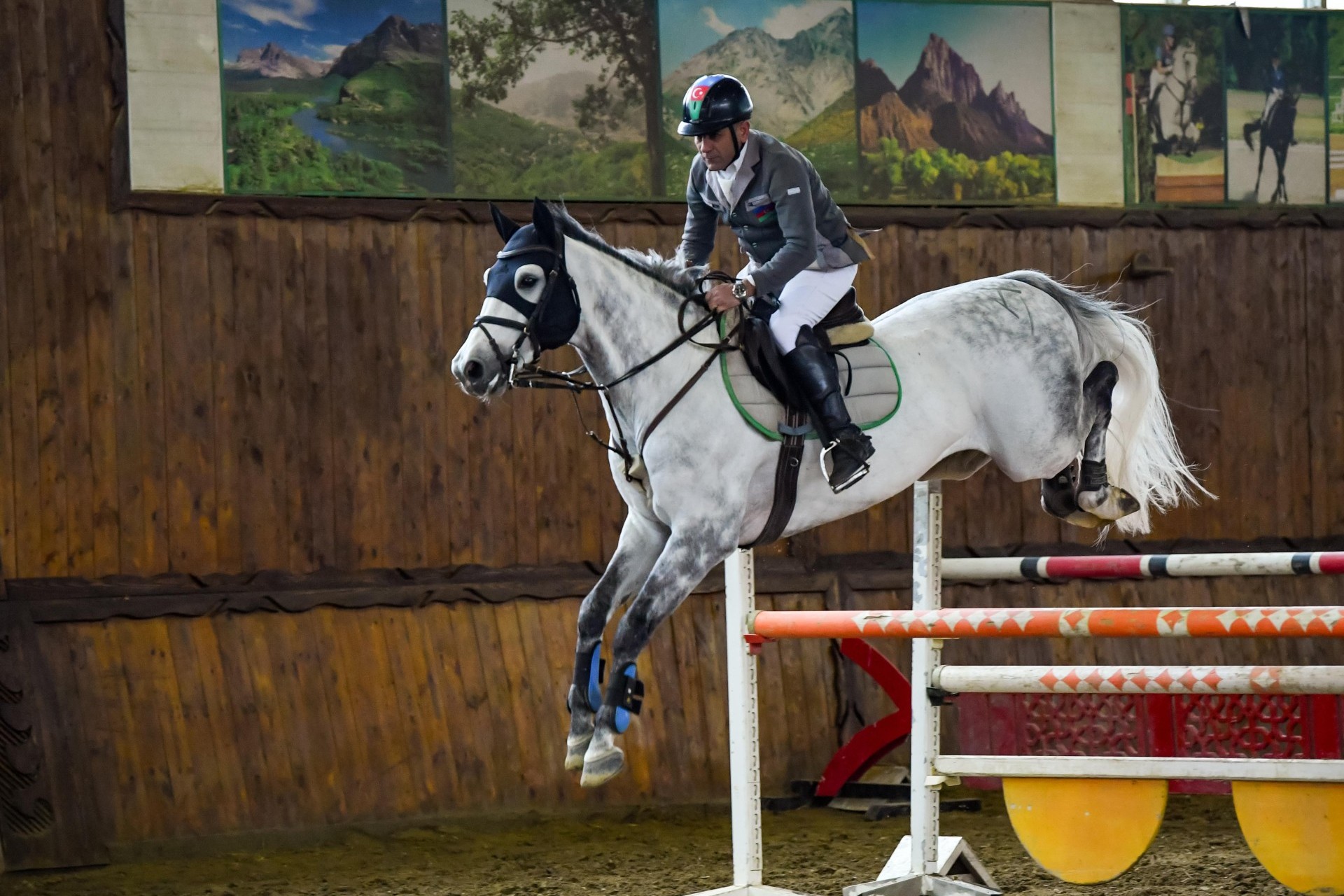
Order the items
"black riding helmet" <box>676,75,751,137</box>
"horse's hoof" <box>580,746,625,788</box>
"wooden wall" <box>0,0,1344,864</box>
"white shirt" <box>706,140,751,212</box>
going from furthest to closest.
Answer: "wooden wall" <box>0,0,1344,864</box>, "white shirt" <box>706,140,751,212</box>, "black riding helmet" <box>676,75,751,137</box>, "horse's hoof" <box>580,746,625,788</box>

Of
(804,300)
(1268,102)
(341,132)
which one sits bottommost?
(804,300)

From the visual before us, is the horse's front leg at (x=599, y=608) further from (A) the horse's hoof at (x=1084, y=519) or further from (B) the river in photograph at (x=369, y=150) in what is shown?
(B) the river in photograph at (x=369, y=150)

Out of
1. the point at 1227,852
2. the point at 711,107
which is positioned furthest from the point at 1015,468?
the point at 1227,852

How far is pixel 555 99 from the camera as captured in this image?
662 cm

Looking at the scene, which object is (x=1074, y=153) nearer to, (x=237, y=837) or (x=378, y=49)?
(x=378, y=49)

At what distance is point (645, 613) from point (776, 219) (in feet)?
3.65

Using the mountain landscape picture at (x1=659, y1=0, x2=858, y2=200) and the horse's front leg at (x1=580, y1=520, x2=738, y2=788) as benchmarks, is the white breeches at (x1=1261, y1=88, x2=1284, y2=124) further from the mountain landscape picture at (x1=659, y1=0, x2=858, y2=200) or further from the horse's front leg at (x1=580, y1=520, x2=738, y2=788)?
the horse's front leg at (x1=580, y1=520, x2=738, y2=788)

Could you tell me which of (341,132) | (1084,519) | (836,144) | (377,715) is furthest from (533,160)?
(1084,519)

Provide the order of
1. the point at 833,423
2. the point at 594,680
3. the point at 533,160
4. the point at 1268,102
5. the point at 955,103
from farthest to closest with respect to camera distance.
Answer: the point at 1268,102
the point at 955,103
the point at 533,160
the point at 833,423
the point at 594,680

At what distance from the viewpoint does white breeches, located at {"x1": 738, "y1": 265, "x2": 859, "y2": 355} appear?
3711 millimetres

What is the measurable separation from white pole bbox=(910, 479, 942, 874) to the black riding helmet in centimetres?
125

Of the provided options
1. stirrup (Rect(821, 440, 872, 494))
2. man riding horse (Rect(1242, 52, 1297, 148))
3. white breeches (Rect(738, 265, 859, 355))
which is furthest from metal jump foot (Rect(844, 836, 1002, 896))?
man riding horse (Rect(1242, 52, 1297, 148))

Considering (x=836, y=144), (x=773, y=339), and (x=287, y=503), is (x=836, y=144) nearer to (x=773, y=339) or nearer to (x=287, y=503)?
(x=287, y=503)

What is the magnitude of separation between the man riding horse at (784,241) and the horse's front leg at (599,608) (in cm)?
51
